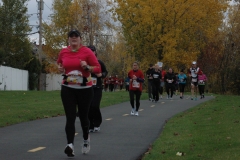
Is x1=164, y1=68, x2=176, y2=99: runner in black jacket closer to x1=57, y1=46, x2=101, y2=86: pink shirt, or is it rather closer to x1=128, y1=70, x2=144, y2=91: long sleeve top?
x1=128, y1=70, x2=144, y2=91: long sleeve top

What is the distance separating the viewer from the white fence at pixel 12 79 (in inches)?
1757

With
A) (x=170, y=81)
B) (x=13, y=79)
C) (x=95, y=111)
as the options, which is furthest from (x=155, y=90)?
(x=13, y=79)

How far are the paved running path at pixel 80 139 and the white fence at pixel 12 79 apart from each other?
2841 centimetres

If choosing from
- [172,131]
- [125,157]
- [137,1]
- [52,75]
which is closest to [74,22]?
[52,75]

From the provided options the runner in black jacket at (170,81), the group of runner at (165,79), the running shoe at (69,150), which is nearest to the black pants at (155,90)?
the group of runner at (165,79)

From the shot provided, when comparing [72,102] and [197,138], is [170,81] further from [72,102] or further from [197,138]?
[72,102]

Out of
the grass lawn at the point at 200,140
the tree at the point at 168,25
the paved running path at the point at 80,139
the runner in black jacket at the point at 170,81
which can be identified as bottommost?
the paved running path at the point at 80,139

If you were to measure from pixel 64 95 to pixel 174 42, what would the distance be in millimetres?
35810

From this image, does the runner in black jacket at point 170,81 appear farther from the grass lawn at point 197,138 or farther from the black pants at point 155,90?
the grass lawn at point 197,138

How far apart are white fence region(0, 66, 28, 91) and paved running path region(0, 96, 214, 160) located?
28.4m

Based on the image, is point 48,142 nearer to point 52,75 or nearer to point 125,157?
point 125,157

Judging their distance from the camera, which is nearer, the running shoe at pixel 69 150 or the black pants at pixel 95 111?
the running shoe at pixel 69 150

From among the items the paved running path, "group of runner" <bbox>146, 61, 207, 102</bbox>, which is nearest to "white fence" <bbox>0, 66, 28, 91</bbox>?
"group of runner" <bbox>146, 61, 207, 102</bbox>

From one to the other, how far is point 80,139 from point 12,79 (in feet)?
119
